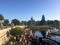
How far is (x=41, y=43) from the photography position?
1914cm

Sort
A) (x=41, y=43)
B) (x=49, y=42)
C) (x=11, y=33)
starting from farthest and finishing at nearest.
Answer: (x=11, y=33) → (x=41, y=43) → (x=49, y=42)

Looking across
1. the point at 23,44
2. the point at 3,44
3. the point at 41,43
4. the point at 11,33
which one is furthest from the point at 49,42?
the point at 11,33

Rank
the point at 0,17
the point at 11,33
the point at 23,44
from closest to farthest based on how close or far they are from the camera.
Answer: the point at 23,44
the point at 11,33
the point at 0,17

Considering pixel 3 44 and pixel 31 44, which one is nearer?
pixel 31 44

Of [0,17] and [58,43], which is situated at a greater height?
[0,17]

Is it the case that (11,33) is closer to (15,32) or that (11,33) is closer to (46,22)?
(15,32)

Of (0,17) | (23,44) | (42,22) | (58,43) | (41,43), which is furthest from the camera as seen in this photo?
(42,22)

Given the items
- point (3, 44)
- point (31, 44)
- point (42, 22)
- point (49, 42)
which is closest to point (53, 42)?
point (49, 42)

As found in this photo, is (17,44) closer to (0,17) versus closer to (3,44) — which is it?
(3,44)

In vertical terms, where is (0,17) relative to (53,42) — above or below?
above

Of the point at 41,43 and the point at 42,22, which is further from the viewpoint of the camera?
the point at 42,22

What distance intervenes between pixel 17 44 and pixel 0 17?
6006 cm

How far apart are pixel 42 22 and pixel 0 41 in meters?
96.6

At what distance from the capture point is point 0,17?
8212 centimetres
